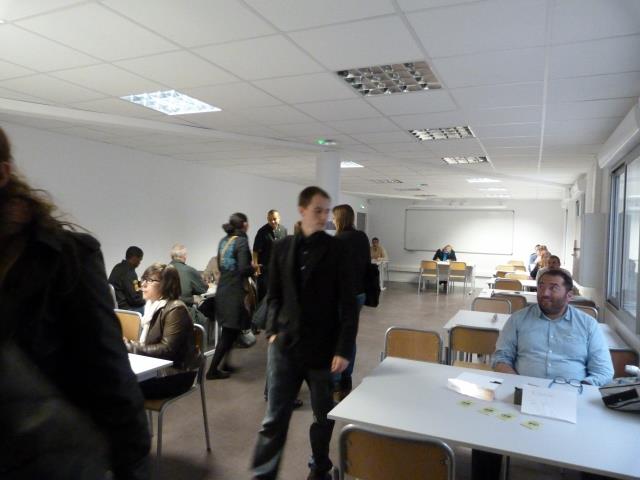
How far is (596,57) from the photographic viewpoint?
108 inches

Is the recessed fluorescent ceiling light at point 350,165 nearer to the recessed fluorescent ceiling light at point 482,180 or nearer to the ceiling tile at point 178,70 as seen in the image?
the recessed fluorescent ceiling light at point 482,180

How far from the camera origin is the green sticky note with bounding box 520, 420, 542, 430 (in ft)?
5.69

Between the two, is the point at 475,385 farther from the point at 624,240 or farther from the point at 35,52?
the point at 624,240

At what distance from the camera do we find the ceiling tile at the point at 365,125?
452 centimetres

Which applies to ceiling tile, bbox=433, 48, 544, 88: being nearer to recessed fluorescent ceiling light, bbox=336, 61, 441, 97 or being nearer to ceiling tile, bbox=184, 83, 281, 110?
recessed fluorescent ceiling light, bbox=336, 61, 441, 97

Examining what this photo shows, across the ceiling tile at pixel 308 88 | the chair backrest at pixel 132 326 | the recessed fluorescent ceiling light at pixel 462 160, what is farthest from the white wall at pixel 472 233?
the chair backrest at pixel 132 326

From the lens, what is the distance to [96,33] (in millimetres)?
2621

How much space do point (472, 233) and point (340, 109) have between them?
1080cm

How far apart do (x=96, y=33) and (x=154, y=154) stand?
4512 mm

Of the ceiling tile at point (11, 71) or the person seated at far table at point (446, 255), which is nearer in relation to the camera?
the ceiling tile at point (11, 71)

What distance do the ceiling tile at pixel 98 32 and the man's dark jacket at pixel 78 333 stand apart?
84.2 inches

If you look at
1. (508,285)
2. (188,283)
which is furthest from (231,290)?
(508,285)

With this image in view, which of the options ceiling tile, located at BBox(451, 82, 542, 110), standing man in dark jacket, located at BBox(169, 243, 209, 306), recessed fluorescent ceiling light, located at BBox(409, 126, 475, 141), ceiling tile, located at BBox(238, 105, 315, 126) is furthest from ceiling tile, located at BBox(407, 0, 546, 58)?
standing man in dark jacket, located at BBox(169, 243, 209, 306)

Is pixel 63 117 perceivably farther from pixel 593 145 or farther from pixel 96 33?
pixel 593 145
